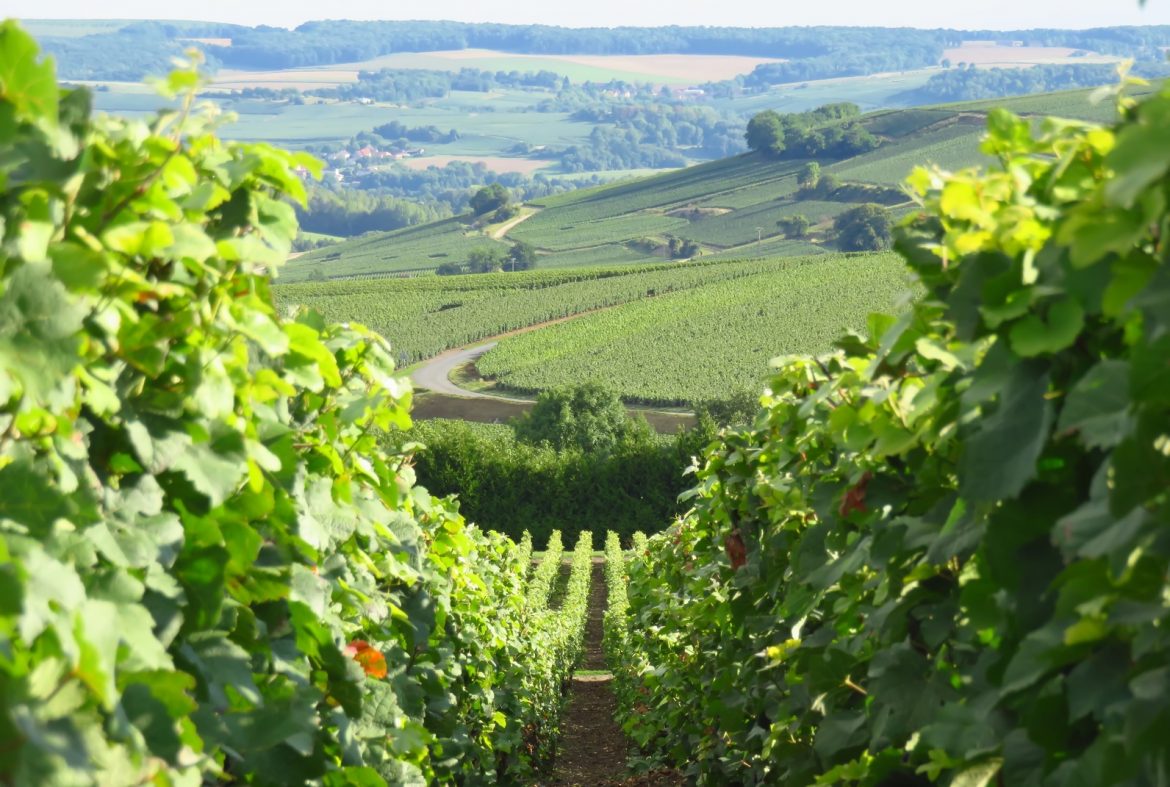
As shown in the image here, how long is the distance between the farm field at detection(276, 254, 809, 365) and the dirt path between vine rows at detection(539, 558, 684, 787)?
52.6 m

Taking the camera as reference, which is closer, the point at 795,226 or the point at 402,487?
the point at 402,487

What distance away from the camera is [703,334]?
6669cm

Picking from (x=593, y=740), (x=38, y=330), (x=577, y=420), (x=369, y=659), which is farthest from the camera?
(x=577, y=420)

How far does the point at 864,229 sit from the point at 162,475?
3531 inches

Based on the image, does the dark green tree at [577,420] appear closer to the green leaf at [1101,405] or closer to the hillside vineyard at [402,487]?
the hillside vineyard at [402,487]

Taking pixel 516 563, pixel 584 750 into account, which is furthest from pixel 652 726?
pixel 584 750

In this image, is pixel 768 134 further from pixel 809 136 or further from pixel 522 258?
pixel 522 258

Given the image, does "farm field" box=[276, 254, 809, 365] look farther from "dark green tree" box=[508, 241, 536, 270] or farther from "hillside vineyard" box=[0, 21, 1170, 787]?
"hillside vineyard" box=[0, 21, 1170, 787]

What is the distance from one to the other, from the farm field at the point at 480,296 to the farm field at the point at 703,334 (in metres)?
3.18

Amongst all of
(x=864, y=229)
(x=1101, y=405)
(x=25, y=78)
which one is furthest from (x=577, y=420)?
(x=1101, y=405)

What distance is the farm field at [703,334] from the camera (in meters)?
60.8

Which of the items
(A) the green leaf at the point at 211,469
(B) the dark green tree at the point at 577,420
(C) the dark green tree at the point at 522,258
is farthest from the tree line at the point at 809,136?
(A) the green leaf at the point at 211,469

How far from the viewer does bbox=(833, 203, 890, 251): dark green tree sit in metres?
87.2

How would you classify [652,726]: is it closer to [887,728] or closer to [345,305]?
[887,728]
